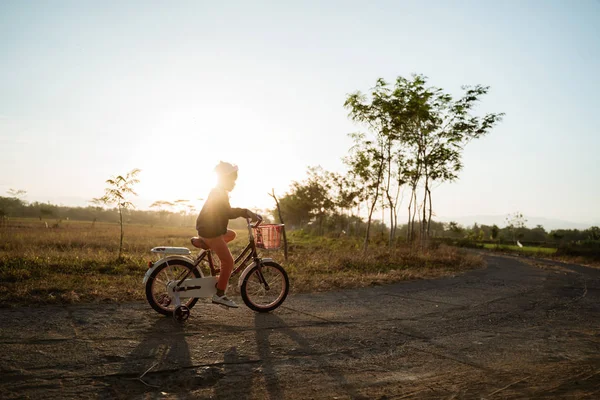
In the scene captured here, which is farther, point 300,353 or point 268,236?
point 268,236

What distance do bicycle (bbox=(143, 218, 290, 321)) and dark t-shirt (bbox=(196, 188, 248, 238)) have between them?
0.23 m

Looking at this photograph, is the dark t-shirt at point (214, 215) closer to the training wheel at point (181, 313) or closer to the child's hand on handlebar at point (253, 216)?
the child's hand on handlebar at point (253, 216)

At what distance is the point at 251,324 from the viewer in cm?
559

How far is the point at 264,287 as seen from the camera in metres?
6.48

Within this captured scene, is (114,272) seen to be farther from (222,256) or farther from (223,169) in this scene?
(223,169)

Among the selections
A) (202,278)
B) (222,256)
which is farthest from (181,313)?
(222,256)

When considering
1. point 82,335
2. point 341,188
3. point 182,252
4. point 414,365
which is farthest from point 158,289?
point 341,188

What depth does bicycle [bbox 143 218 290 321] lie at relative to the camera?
5656 mm

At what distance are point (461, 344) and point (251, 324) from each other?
2.75 metres

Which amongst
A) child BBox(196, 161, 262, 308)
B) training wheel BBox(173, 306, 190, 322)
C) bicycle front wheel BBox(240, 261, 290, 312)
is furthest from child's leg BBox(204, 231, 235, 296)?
training wheel BBox(173, 306, 190, 322)

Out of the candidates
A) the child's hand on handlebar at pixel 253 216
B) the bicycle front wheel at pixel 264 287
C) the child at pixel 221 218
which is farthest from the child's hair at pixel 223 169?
the bicycle front wheel at pixel 264 287

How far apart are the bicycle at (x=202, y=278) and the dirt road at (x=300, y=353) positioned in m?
0.24

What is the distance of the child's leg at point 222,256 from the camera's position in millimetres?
5699

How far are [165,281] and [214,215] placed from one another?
1218 millimetres
